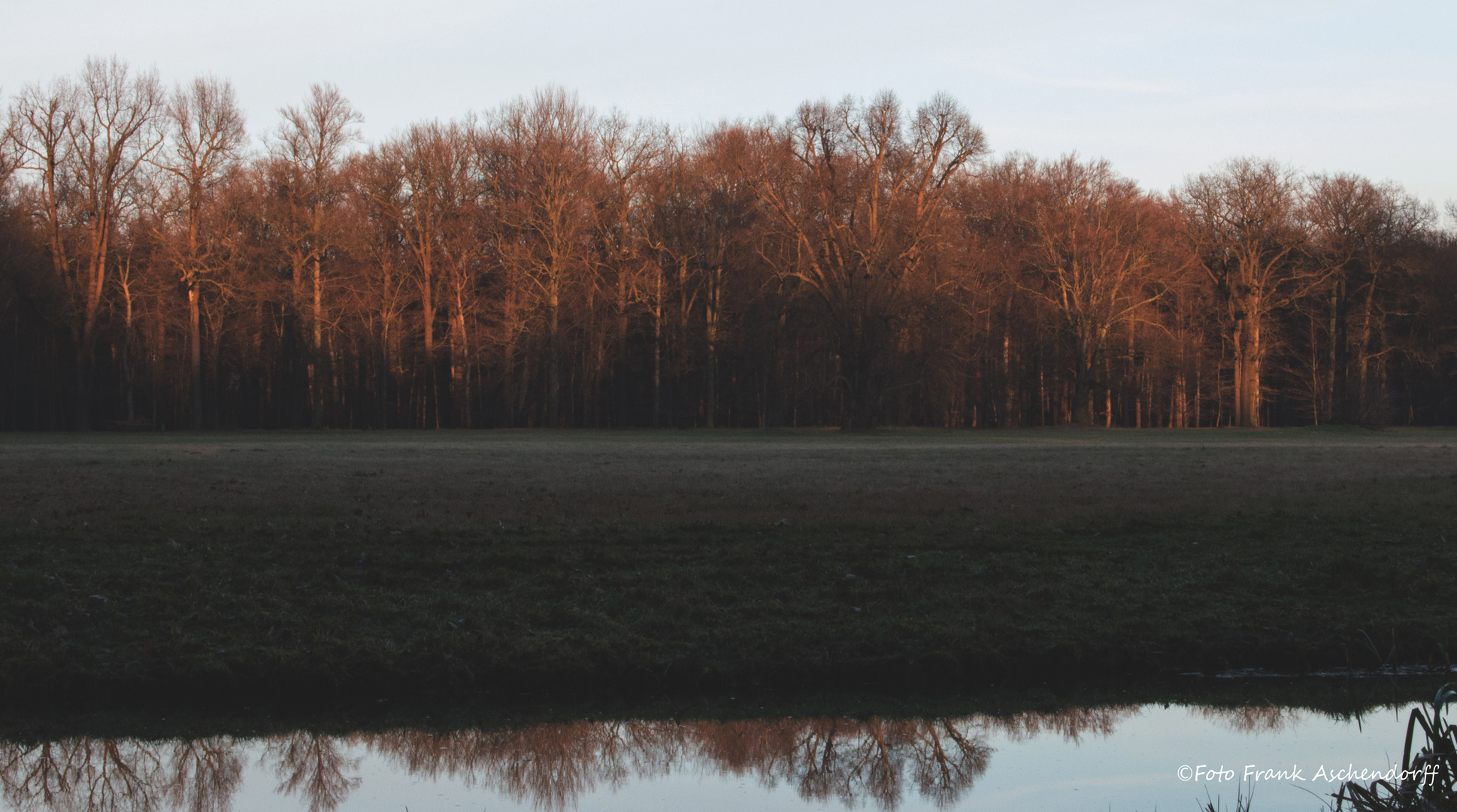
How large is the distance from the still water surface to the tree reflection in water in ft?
0.05

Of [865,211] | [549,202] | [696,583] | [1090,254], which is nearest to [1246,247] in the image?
[1090,254]

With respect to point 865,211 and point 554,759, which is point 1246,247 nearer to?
point 865,211

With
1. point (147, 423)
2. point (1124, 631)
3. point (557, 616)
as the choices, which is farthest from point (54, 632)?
point (147, 423)

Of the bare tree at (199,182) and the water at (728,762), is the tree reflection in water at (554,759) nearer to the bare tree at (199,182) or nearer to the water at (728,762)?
the water at (728,762)

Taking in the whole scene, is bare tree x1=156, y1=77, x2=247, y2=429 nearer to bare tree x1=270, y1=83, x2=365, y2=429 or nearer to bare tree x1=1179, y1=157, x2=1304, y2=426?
A: bare tree x1=270, y1=83, x2=365, y2=429

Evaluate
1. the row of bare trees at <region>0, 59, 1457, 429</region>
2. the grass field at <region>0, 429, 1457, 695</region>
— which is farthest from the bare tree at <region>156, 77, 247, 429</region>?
the grass field at <region>0, 429, 1457, 695</region>

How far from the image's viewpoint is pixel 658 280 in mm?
55250

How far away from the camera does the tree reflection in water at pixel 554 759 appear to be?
6.89 m

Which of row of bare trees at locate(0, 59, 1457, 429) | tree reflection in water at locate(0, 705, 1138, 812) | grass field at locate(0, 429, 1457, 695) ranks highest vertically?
row of bare trees at locate(0, 59, 1457, 429)

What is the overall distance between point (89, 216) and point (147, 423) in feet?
33.7

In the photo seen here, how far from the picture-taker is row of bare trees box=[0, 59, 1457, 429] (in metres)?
51.6

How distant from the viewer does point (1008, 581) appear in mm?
11172

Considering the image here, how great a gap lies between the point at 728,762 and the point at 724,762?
3 centimetres

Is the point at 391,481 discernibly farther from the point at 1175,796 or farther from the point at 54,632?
the point at 1175,796
